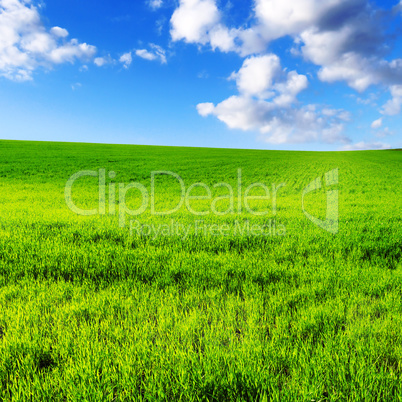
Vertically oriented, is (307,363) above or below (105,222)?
below

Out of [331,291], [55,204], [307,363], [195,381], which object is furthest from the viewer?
[55,204]

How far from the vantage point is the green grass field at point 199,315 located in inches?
79.2

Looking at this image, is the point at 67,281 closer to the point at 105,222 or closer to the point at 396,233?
Result: the point at 105,222

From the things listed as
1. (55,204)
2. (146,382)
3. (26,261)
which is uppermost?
(55,204)

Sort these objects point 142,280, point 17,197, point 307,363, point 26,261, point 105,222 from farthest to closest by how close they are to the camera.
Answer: point 17,197 → point 105,222 → point 26,261 → point 142,280 → point 307,363

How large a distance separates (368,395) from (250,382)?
2.77 ft

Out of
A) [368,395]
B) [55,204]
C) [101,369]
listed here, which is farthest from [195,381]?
[55,204]

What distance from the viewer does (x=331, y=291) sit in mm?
3541

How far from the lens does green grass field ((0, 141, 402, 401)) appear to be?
2.01 meters

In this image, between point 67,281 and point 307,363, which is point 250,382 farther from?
point 67,281

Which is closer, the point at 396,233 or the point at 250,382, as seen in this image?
the point at 250,382

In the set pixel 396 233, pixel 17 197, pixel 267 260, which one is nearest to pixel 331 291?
pixel 267 260

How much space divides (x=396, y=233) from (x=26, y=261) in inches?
311

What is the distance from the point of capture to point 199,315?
116 inches
